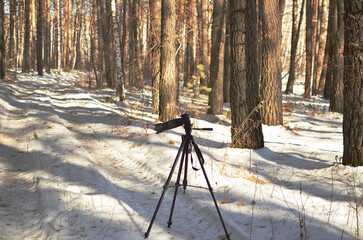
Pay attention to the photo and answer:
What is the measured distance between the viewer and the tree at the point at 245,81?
26.4 feet

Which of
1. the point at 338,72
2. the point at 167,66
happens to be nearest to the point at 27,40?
the point at 167,66

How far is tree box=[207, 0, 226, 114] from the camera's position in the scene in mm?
13042

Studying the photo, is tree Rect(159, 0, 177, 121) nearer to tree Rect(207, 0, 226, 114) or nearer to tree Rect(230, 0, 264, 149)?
tree Rect(230, 0, 264, 149)

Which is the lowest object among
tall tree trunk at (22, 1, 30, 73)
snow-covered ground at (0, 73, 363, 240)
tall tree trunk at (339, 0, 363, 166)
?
snow-covered ground at (0, 73, 363, 240)

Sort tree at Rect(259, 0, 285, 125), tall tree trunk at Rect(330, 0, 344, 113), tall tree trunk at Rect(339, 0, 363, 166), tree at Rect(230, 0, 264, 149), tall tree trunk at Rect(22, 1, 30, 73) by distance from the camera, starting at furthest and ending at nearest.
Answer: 1. tall tree trunk at Rect(22, 1, 30, 73)
2. tall tree trunk at Rect(330, 0, 344, 113)
3. tree at Rect(259, 0, 285, 125)
4. tree at Rect(230, 0, 264, 149)
5. tall tree trunk at Rect(339, 0, 363, 166)

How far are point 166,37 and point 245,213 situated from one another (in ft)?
23.7

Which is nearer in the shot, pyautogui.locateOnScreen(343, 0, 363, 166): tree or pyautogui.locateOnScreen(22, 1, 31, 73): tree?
pyautogui.locateOnScreen(343, 0, 363, 166): tree

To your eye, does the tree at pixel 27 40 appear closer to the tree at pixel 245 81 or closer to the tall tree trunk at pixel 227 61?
the tall tree trunk at pixel 227 61

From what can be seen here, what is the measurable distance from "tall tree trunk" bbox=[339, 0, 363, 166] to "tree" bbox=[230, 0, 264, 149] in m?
2.45

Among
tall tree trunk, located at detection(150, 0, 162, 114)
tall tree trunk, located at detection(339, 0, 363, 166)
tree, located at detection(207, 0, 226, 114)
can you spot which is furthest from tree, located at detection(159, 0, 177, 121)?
tall tree trunk, located at detection(339, 0, 363, 166)

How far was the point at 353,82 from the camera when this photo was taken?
5.72m

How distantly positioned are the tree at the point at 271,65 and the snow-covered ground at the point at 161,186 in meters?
0.56

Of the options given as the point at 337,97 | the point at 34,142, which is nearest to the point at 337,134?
the point at 337,97

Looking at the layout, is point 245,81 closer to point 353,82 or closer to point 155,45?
point 353,82
